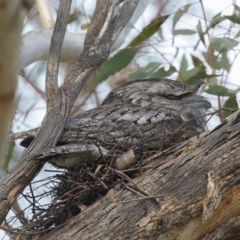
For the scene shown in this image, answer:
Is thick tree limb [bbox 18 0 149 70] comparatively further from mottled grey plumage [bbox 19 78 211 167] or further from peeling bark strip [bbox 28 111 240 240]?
peeling bark strip [bbox 28 111 240 240]

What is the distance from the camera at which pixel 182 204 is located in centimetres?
213

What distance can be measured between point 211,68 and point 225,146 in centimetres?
226

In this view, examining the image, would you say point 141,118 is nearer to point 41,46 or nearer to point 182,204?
point 182,204

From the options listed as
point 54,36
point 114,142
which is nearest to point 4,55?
point 54,36

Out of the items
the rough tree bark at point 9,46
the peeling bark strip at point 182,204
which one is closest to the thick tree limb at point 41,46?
the peeling bark strip at point 182,204

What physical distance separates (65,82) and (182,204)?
76 cm

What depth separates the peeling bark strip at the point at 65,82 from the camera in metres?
2.18

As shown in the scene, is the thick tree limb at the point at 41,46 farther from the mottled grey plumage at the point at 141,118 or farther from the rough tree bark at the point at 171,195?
the rough tree bark at the point at 171,195

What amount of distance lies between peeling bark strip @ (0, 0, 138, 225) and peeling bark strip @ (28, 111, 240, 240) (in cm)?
26

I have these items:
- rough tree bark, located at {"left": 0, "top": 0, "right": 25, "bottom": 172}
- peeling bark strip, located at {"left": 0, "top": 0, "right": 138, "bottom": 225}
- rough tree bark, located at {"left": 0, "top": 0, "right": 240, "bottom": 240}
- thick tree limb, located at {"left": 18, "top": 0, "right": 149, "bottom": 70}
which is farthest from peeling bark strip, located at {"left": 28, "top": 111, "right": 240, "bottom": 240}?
thick tree limb, located at {"left": 18, "top": 0, "right": 149, "bottom": 70}

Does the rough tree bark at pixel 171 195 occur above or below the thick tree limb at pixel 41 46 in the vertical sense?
below

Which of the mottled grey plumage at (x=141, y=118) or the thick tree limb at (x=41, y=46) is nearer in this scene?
the mottled grey plumage at (x=141, y=118)

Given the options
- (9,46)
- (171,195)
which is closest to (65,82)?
(171,195)

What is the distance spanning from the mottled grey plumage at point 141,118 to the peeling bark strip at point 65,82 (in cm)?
16
